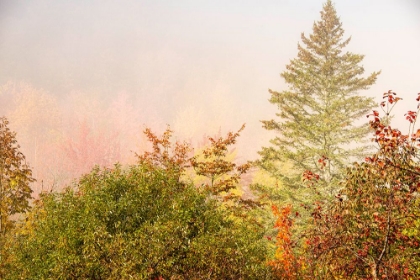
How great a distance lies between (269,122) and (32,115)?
11343 centimetres

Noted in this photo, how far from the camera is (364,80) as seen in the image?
2873cm

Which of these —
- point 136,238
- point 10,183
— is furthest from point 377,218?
point 10,183

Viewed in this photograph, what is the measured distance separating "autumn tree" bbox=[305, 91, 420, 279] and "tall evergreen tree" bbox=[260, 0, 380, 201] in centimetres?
1627

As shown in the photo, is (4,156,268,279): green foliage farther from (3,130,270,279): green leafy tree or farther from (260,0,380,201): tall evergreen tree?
(260,0,380,201): tall evergreen tree

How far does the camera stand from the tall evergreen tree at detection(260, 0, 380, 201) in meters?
26.7

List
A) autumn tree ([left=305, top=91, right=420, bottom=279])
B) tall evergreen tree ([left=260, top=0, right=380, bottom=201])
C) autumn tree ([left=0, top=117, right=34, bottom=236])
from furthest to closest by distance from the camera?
tall evergreen tree ([left=260, top=0, right=380, bottom=201]), autumn tree ([left=0, top=117, right=34, bottom=236]), autumn tree ([left=305, top=91, right=420, bottom=279])

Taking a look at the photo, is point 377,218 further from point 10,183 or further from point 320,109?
point 320,109

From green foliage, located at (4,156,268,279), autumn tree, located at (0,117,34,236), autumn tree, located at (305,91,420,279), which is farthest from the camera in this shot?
autumn tree, located at (0,117,34,236)

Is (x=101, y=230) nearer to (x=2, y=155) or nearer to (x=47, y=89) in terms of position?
(x=2, y=155)

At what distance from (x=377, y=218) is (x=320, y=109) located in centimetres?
2122

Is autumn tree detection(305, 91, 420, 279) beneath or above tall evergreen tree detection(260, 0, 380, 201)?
beneath

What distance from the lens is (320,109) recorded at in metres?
28.6

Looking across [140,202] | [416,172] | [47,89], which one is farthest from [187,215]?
[47,89]

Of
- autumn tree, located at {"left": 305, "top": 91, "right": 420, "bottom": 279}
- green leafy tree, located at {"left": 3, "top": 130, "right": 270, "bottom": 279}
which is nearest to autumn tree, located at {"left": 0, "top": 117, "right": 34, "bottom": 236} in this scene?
green leafy tree, located at {"left": 3, "top": 130, "right": 270, "bottom": 279}
